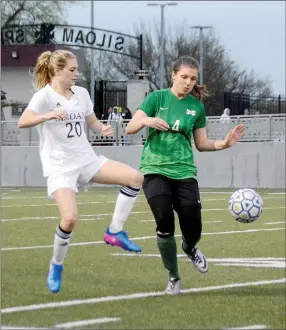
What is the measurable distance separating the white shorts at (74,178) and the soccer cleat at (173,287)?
1.22 meters

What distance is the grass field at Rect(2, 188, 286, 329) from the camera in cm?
891

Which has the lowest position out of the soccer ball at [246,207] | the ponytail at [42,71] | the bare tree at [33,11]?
the soccer ball at [246,207]

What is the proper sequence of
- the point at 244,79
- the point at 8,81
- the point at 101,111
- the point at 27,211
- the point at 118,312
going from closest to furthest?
the point at 118,312, the point at 27,211, the point at 101,111, the point at 8,81, the point at 244,79

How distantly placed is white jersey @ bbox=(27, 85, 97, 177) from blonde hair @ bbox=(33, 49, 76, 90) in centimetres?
10

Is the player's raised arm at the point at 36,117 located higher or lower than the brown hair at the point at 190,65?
lower

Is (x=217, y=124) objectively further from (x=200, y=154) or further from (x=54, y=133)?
(x=54, y=133)

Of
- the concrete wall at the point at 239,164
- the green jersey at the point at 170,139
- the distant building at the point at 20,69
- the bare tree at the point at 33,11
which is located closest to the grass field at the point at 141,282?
the green jersey at the point at 170,139

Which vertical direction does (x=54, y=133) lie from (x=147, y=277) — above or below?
above

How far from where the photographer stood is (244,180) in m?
34.8

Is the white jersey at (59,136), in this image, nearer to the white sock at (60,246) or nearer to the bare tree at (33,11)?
the white sock at (60,246)

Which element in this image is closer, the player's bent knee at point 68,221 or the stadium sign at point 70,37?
the player's bent knee at point 68,221

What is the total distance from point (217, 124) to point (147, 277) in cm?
2290

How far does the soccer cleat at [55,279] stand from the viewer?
9.63m

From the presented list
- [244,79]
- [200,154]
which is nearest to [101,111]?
[200,154]
